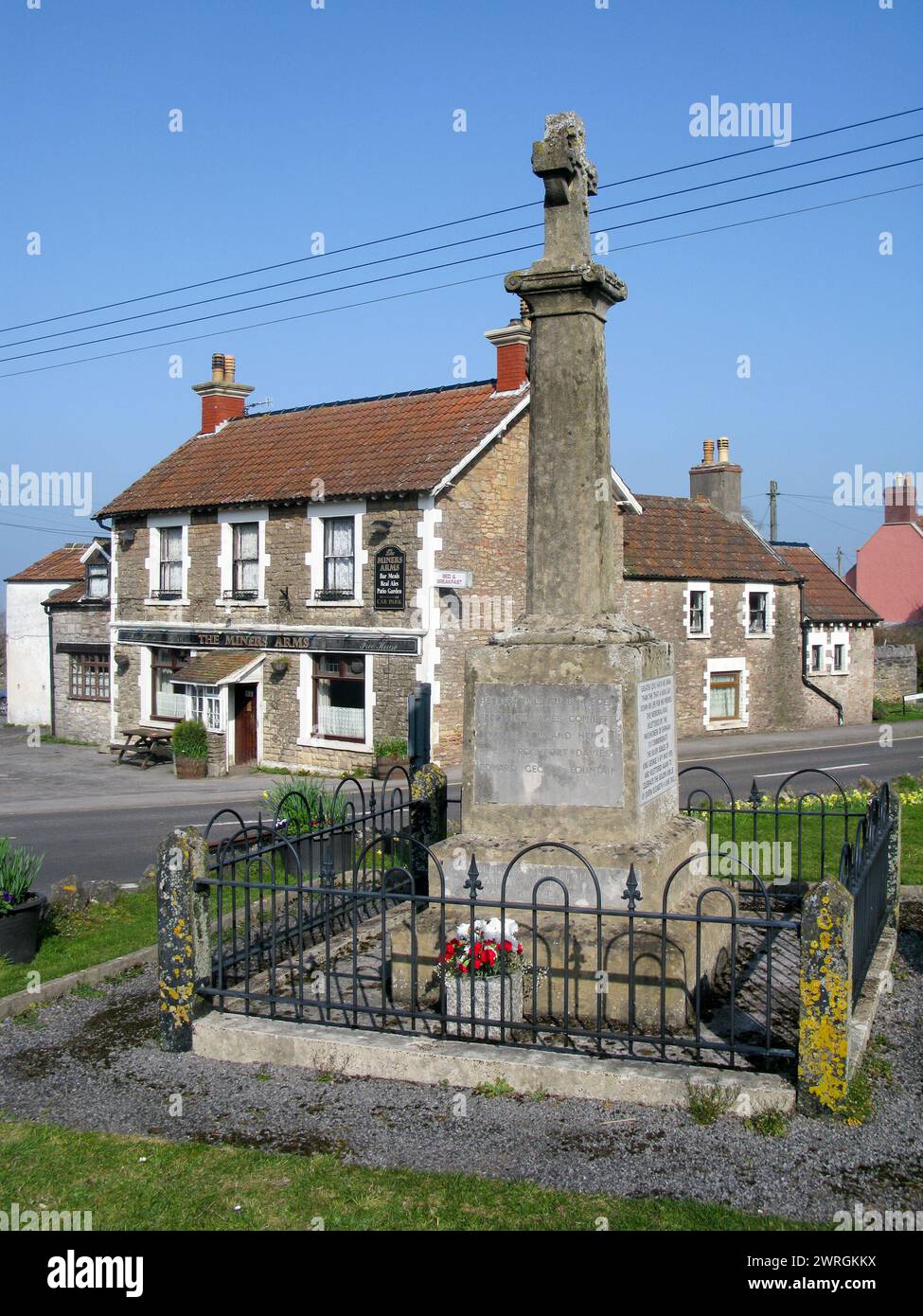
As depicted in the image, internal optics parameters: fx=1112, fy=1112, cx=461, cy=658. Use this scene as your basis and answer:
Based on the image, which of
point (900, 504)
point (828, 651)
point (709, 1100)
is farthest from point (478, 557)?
point (900, 504)

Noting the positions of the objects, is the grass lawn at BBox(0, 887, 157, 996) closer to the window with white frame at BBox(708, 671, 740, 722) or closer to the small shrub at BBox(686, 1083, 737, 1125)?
the small shrub at BBox(686, 1083, 737, 1125)

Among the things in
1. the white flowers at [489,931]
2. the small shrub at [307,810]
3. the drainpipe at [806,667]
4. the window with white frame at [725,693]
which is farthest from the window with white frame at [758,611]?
the white flowers at [489,931]

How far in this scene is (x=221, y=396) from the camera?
29656 mm

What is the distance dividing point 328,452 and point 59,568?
13.5m

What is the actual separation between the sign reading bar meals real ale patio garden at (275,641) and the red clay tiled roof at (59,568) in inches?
243

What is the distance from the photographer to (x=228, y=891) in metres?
10.7

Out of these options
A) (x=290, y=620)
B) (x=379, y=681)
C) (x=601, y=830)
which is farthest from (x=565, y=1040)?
(x=290, y=620)

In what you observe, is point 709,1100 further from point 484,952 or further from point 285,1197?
point 285,1197

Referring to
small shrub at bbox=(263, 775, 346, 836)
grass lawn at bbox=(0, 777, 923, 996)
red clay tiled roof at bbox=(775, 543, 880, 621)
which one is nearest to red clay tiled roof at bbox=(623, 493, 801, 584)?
red clay tiled roof at bbox=(775, 543, 880, 621)

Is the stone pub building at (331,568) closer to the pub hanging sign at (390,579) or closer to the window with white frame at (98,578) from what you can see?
the pub hanging sign at (390,579)

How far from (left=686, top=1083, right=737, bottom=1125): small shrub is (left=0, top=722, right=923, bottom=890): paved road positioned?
8.46 meters

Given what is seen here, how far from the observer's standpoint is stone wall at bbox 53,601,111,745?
29922 millimetres

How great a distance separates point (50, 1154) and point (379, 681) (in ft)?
56.6

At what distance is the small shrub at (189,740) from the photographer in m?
23.9
